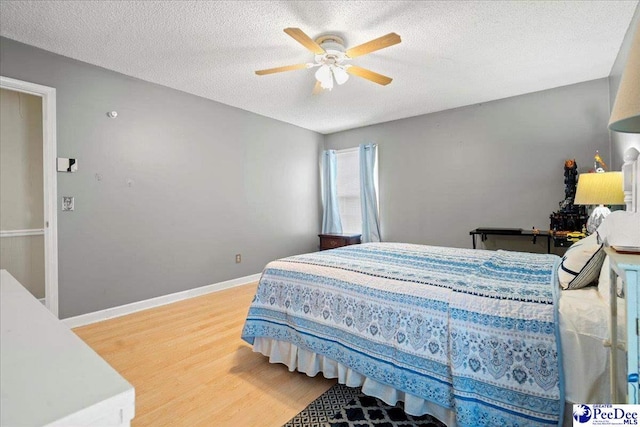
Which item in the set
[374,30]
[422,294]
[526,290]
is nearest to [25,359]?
[422,294]

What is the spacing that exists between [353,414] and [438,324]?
693 millimetres

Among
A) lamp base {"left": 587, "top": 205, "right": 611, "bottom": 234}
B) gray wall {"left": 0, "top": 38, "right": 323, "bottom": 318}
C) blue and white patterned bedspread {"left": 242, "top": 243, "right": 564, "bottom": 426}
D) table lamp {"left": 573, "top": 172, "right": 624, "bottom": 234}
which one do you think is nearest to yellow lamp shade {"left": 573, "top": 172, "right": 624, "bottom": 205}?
table lamp {"left": 573, "top": 172, "right": 624, "bottom": 234}

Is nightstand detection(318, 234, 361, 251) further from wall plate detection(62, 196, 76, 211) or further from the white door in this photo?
the white door

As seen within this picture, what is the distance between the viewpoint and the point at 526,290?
1497 millimetres

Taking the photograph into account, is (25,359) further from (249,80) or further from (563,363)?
(249,80)

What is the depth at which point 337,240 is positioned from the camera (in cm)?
509

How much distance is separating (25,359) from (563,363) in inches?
68.6

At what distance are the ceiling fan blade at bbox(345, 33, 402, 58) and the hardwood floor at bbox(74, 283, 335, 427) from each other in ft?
7.55

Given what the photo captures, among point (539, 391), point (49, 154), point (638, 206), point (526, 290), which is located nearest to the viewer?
point (539, 391)

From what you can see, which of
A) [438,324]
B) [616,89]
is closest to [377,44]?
[438,324]

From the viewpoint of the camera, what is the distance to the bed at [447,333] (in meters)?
1.23

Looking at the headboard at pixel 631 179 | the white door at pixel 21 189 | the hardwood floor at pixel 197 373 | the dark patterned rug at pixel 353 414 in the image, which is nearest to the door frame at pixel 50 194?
the hardwood floor at pixel 197 373

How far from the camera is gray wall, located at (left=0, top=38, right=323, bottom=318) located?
9.30 ft

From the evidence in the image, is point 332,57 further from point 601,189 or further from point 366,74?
point 601,189
